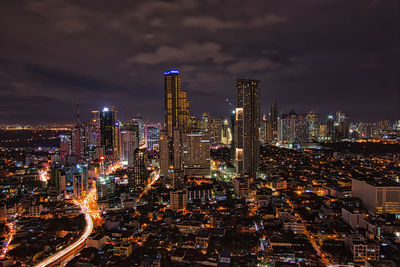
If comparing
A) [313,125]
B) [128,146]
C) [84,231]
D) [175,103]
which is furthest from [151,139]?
[313,125]

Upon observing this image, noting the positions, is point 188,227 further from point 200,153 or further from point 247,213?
point 200,153

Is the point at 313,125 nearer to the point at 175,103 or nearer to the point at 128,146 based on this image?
the point at 175,103

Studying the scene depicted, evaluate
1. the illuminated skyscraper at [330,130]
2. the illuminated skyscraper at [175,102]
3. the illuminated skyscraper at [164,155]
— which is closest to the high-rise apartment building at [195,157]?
the illuminated skyscraper at [164,155]

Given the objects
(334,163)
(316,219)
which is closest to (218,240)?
(316,219)

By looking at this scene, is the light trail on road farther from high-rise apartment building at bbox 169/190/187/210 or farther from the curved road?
high-rise apartment building at bbox 169/190/187/210

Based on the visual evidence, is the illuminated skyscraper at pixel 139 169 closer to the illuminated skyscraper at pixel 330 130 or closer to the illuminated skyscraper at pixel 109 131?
the illuminated skyscraper at pixel 109 131

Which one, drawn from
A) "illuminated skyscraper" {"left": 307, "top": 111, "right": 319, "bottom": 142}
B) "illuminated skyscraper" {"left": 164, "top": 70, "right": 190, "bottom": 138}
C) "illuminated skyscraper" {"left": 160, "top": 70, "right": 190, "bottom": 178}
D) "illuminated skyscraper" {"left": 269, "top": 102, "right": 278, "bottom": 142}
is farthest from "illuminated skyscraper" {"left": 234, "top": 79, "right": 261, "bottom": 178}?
"illuminated skyscraper" {"left": 307, "top": 111, "right": 319, "bottom": 142}

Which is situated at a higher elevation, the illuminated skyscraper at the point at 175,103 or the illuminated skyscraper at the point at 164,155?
the illuminated skyscraper at the point at 175,103
